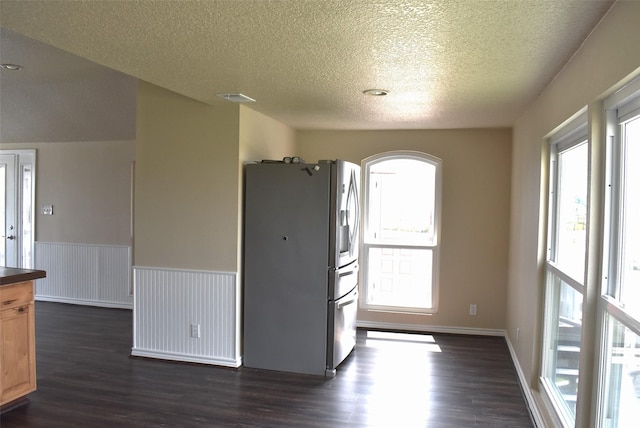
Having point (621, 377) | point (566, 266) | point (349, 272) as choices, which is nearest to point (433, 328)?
point (349, 272)

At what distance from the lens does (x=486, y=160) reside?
17.1 ft

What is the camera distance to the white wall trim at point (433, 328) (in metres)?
5.27

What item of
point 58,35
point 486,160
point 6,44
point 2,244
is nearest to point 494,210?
point 486,160

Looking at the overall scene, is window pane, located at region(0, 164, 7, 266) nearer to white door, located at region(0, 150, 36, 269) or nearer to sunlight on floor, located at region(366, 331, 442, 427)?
white door, located at region(0, 150, 36, 269)

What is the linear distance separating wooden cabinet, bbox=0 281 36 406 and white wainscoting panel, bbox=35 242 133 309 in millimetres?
2742

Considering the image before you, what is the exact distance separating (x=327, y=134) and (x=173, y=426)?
11.8 feet

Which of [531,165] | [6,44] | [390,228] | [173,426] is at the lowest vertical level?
[173,426]

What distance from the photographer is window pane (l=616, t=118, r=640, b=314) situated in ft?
5.92

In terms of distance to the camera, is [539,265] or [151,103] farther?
[151,103]

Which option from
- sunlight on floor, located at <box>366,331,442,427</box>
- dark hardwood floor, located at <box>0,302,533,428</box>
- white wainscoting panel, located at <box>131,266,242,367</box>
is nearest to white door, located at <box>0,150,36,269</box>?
dark hardwood floor, located at <box>0,302,533,428</box>

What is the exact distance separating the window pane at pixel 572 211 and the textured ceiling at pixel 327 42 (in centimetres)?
54

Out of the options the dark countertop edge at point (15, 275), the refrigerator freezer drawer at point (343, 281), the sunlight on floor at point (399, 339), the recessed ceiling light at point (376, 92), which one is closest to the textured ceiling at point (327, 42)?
the recessed ceiling light at point (376, 92)

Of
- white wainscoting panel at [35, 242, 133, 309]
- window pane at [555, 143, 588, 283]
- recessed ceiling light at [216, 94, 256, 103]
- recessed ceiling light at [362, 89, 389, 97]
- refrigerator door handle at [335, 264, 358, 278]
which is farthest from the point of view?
white wainscoting panel at [35, 242, 133, 309]

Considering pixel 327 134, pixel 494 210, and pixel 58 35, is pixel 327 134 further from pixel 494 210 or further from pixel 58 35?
pixel 58 35
